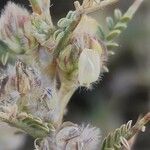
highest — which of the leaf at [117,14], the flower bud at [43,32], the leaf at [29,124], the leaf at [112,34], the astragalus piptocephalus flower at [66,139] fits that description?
the flower bud at [43,32]

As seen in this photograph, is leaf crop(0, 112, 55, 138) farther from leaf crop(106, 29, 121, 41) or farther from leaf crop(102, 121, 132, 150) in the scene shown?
leaf crop(106, 29, 121, 41)

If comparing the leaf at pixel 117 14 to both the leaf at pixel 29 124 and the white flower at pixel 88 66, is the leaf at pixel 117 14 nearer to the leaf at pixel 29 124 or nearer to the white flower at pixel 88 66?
the white flower at pixel 88 66

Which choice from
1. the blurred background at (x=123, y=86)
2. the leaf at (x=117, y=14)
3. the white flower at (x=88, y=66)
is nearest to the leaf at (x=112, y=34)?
the leaf at (x=117, y=14)

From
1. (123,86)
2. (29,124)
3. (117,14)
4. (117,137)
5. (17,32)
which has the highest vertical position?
(17,32)

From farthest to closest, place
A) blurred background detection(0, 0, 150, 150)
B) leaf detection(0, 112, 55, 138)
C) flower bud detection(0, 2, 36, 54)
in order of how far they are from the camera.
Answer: blurred background detection(0, 0, 150, 150) → flower bud detection(0, 2, 36, 54) → leaf detection(0, 112, 55, 138)

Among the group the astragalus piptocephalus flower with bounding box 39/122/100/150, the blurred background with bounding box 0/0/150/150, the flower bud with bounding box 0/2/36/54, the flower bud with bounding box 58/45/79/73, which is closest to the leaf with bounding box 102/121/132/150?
the astragalus piptocephalus flower with bounding box 39/122/100/150

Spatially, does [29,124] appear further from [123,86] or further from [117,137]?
[123,86]

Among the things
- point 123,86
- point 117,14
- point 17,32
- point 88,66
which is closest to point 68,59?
point 88,66
